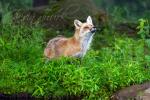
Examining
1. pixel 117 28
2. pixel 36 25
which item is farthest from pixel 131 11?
pixel 36 25

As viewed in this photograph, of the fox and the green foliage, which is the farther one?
the fox

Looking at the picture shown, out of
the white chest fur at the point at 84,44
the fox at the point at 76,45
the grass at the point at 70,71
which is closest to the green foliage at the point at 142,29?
the grass at the point at 70,71

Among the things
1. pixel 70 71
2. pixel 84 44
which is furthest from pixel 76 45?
pixel 70 71

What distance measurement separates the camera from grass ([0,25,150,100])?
1101cm

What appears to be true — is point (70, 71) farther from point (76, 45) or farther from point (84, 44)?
point (84, 44)

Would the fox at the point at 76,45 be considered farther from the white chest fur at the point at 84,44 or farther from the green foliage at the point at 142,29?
the green foliage at the point at 142,29

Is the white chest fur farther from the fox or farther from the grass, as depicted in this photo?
the grass

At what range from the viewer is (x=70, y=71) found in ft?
36.8

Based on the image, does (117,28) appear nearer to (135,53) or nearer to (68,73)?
(135,53)

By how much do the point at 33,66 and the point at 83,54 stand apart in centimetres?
117

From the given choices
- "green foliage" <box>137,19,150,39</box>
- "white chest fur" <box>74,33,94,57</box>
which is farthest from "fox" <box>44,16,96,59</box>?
"green foliage" <box>137,19,150,39</box>

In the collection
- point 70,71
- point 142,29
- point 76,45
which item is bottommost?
point 70,71

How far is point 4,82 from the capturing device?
11562 millimetres

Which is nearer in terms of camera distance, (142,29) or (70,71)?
(70,71)
